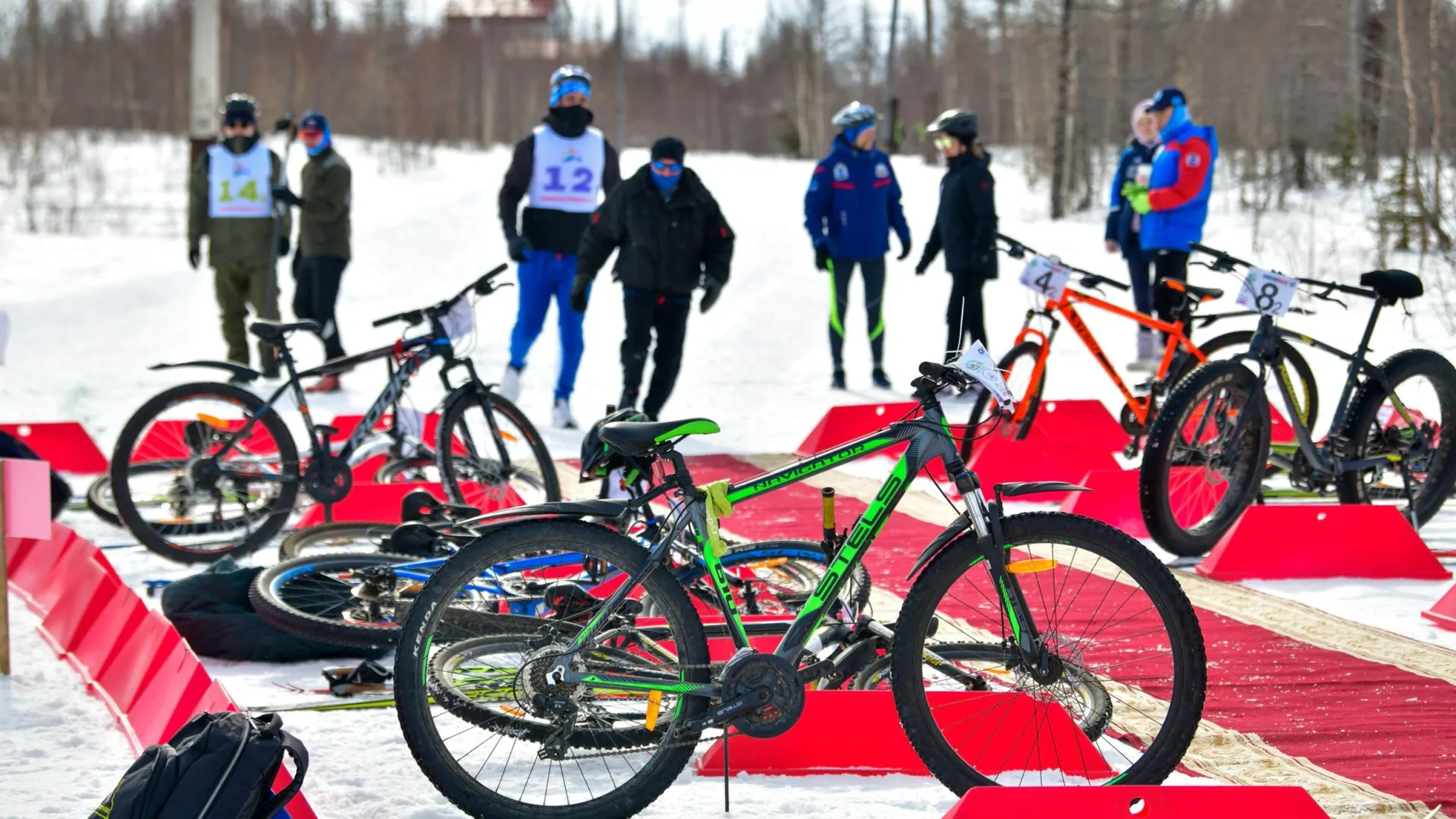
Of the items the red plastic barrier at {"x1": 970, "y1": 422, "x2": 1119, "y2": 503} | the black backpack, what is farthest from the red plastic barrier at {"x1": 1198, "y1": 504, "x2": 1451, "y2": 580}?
the black backpack

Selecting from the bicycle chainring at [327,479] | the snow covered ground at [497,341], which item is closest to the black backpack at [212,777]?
the snow covered ground at [497,341]

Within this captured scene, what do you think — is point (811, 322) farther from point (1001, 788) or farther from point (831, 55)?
point (831, 55)

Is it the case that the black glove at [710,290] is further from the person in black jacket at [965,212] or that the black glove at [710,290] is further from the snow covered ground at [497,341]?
the person in black jacket at [965,212]

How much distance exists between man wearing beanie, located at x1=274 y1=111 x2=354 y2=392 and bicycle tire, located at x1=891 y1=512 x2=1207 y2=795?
717 cm

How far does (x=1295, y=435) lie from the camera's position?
6.31 m

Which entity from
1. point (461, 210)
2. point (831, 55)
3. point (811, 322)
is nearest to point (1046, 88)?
point (461, 210)

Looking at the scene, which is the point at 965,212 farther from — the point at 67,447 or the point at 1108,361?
the point at 67,447

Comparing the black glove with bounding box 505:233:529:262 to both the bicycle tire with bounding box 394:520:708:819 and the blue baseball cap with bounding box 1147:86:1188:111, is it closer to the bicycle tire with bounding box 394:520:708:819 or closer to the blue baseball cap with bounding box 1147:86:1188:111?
the blue baseball cap with bounding box 1147:86:1188:111

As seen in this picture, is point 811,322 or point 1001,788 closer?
point 1001,788

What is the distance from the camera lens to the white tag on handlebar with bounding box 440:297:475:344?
6336 mm

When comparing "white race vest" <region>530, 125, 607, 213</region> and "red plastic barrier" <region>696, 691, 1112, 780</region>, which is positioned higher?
"white race vest" <region>530, 125, 607, 213</region>

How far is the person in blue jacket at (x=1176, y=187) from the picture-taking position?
9.27 m

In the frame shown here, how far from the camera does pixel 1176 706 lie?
3.34m

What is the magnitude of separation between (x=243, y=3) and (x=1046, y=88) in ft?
108
